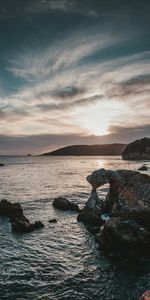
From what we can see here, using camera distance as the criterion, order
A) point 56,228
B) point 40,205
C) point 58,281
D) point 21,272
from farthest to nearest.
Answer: point 40,205
point 56,228
point 21,272
point 58,281

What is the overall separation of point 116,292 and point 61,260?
5507 mm

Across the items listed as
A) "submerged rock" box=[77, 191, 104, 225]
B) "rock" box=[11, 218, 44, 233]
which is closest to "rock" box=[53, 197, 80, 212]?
"submerged rock" box=[77, 191, 104, 225]

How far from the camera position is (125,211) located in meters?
27.4

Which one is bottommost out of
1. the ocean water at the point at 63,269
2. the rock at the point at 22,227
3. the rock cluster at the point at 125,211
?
the ocean water at the point at 63,269

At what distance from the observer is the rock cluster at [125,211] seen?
21.1 metres

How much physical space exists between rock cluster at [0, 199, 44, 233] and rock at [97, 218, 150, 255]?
8.28 m

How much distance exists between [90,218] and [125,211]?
4.86 metres

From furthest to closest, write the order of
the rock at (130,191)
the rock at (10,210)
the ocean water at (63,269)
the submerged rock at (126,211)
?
the rock at (10,210) < the rock at (130,191) < the submerged rock at (126,211) < the ocean water at (63,269)

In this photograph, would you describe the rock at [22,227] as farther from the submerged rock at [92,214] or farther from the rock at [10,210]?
the submerged rock at [92,214]

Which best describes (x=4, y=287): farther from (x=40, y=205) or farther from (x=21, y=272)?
(x=40, y=205)

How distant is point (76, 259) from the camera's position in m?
20.5

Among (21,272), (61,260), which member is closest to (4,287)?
(21,272)

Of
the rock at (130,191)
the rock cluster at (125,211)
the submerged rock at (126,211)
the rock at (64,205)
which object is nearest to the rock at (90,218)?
the rock cluster at (125,211)

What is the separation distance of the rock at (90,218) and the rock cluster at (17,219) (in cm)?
486
